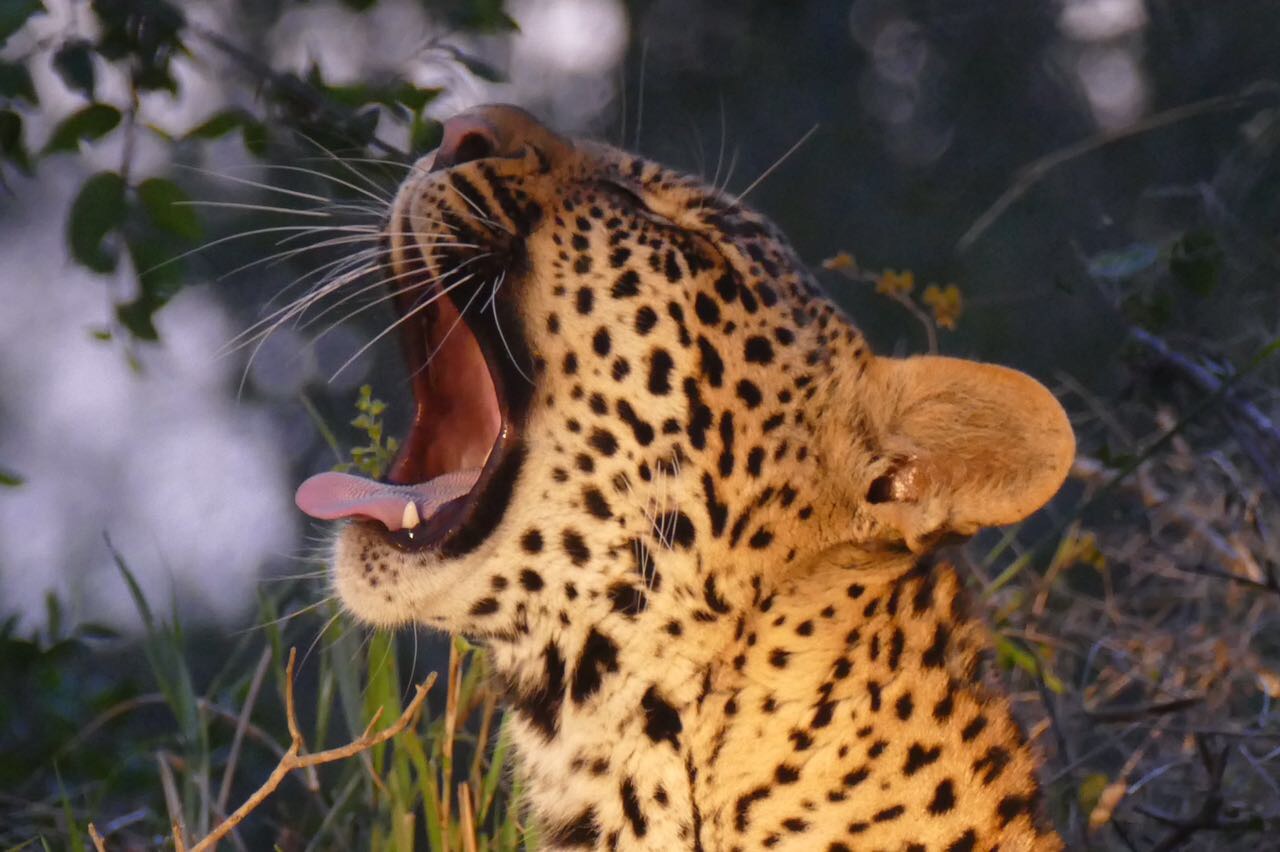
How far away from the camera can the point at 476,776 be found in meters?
3.85

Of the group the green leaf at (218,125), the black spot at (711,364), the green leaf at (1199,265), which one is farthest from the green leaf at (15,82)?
the green leaf at (1199,265)

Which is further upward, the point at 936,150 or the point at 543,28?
the point at 543,28

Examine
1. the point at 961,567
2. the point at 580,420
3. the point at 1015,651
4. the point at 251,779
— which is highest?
the point at 580,420

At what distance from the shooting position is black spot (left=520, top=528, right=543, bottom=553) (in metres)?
3.09

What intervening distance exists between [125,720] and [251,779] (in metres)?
1.30

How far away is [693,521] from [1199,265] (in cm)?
184

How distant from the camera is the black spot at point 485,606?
3.10 metres

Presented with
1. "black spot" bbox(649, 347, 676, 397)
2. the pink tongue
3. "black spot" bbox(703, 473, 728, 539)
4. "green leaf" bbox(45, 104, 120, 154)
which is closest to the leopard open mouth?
the pink tongue

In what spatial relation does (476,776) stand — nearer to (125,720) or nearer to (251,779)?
(125,720)

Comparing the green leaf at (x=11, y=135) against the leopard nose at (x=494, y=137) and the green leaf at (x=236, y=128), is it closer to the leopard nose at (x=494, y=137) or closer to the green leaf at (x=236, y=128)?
the green leaf at (x=236, y=128)

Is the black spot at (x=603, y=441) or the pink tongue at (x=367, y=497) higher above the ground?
the black spot at (x=603, y=441)

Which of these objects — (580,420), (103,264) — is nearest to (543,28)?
(103,264)

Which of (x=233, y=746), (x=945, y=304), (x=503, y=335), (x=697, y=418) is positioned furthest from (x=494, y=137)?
(x=233, y=746)

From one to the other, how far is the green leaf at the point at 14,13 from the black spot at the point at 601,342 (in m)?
1.27
